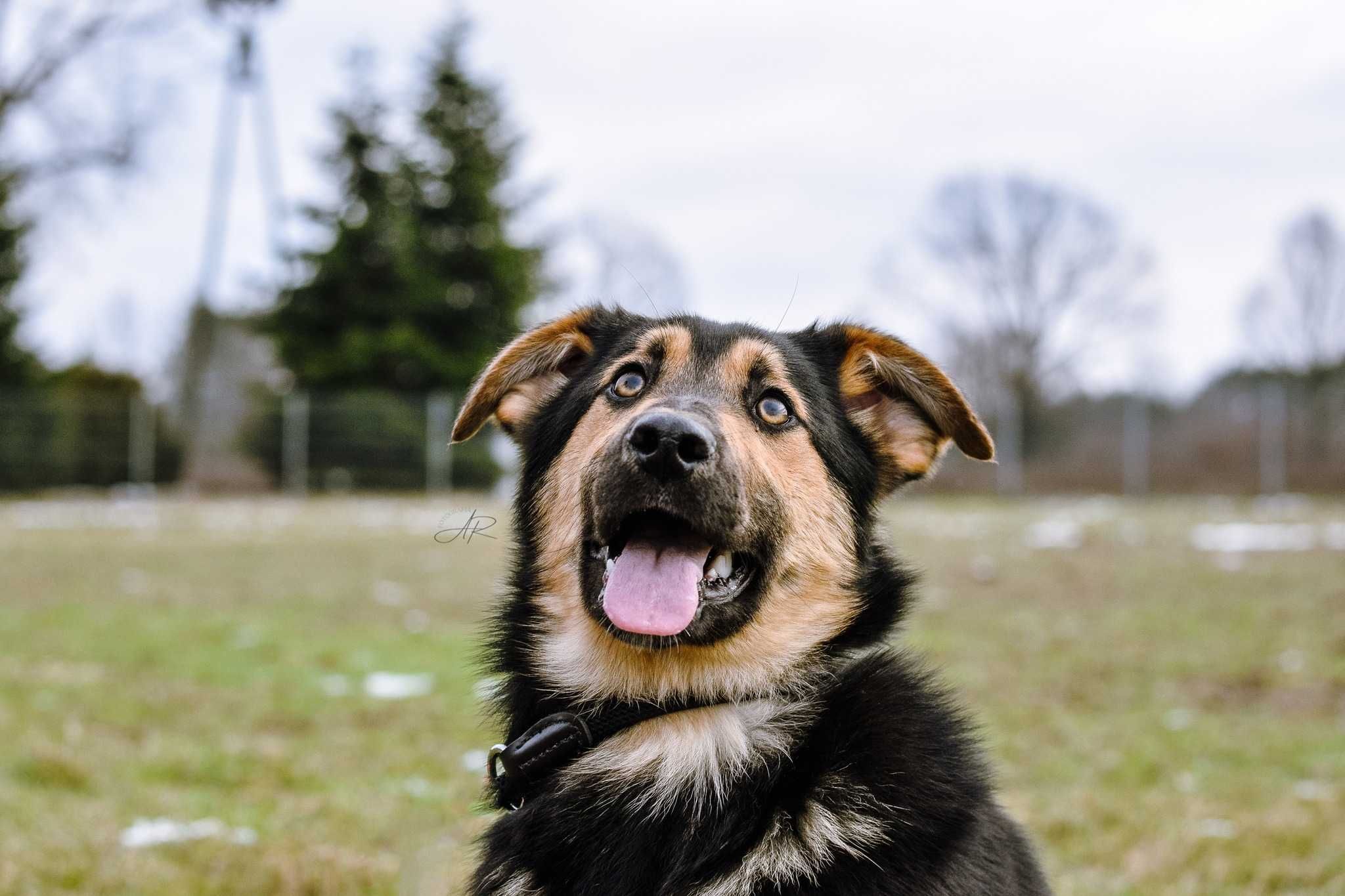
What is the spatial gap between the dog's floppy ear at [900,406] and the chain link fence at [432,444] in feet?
84.0

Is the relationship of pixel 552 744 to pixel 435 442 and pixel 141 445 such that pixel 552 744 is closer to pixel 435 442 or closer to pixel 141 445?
pixel 435 442

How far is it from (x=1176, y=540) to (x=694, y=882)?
50.4 feet

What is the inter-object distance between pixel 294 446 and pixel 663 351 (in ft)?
90.2

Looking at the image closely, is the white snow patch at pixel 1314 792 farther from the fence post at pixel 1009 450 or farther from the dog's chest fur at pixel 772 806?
the fence post at pixel 1009 450

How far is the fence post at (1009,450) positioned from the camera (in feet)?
97.1

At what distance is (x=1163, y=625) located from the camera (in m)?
9.98

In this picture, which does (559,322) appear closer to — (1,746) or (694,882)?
(694,882)

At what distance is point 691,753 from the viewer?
3.07 meters

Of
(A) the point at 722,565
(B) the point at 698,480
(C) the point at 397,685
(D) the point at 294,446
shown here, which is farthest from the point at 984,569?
(D) the point at 294,446

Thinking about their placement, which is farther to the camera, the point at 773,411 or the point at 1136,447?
the point at 1136,447

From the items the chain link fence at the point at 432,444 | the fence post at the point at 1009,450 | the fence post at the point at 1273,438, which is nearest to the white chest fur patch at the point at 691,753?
the chain link fence at the point at 432,444

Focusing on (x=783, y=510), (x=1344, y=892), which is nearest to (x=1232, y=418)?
(x=1344, y=892)

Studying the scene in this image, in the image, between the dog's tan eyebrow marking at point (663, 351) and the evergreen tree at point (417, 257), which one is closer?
the dog's tan eyebrow marking at point (663, 351)

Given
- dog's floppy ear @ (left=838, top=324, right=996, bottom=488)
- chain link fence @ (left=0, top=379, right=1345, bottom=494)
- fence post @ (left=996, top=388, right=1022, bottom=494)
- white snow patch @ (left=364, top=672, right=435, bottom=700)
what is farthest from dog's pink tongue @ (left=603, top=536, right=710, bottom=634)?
fence post @ (left=996, top=388, right=1022, bottom=494)
